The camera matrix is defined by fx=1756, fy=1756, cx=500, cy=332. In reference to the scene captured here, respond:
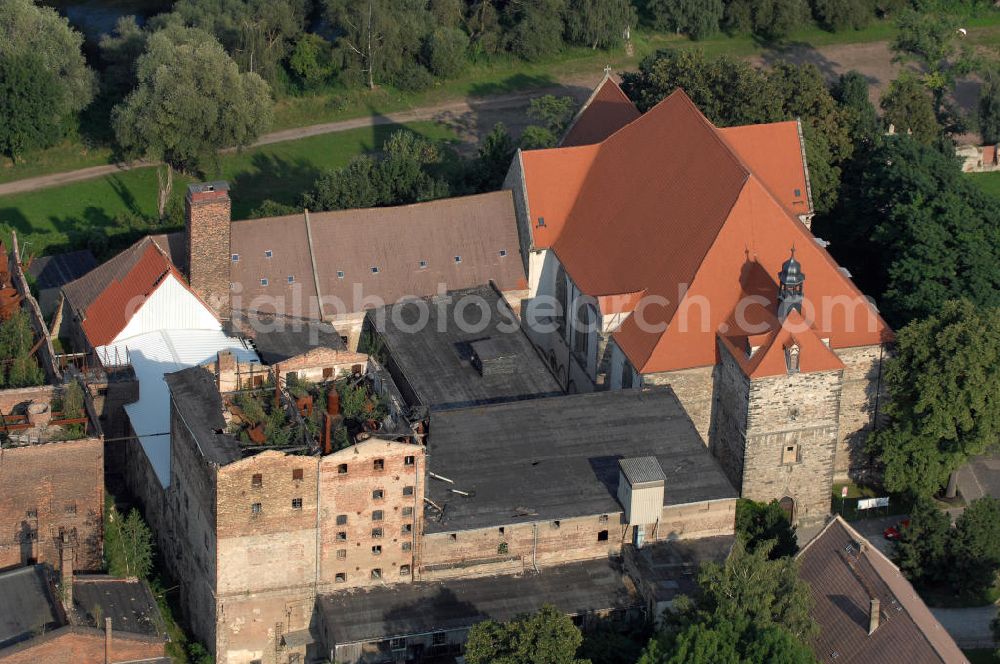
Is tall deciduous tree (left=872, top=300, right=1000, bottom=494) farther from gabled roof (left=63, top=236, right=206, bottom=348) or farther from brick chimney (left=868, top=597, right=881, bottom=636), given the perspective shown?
gabled roof (left=63, top=236, right=206, bottom=348)

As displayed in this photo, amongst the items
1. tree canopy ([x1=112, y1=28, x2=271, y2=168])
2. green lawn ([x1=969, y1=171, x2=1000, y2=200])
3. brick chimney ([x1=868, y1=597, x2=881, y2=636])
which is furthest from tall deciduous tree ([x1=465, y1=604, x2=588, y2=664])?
green lawn ([x1=969, y1=171, x2=1000, y2=200])

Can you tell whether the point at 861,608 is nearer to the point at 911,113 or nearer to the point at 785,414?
the point at 785,414

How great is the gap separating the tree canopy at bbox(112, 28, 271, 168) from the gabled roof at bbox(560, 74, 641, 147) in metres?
23.8

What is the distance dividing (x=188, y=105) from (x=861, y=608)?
57.0 metres

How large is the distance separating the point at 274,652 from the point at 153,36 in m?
53.7

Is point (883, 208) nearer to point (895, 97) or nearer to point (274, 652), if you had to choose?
point (895, 97)

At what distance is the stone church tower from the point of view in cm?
7100

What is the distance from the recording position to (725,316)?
73.4 metres

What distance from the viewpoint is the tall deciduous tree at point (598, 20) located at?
4852 inches

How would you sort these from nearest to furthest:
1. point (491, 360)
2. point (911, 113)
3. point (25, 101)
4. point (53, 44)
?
point (491, 360)
point (911, 113)
point (25, 101)
point (53, 44)

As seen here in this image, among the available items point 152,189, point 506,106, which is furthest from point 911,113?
point 152,189

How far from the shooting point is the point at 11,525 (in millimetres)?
68000

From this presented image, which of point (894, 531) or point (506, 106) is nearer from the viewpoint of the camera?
point (894, 531)

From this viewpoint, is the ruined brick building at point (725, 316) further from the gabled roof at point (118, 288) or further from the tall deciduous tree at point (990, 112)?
the tall deciduous tree at point (990, 112)
